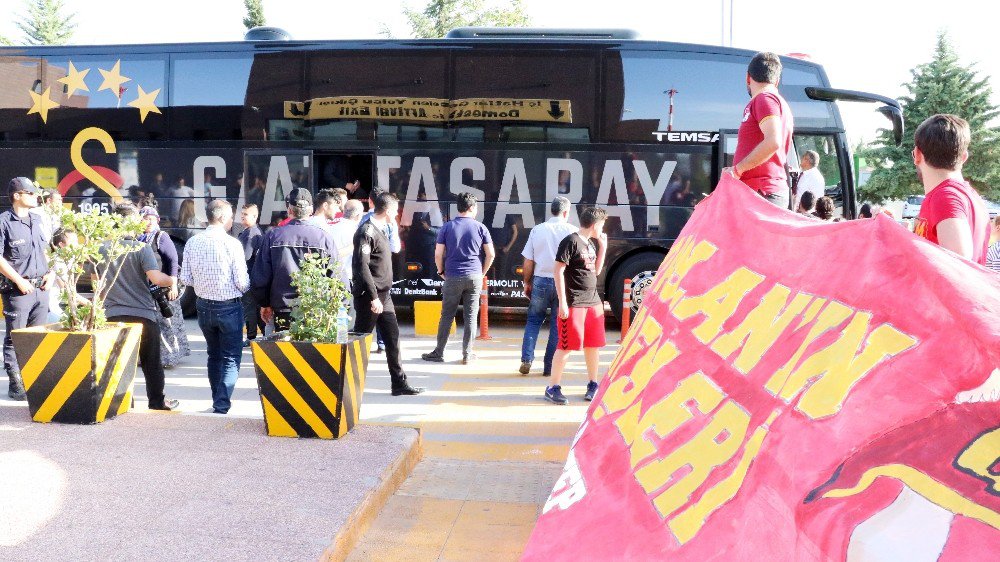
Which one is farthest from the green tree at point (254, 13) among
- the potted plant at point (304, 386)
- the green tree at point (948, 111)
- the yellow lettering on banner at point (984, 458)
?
the yellow lettering on banner at point (984, 458)

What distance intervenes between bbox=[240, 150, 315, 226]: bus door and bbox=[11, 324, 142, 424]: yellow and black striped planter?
7129mm

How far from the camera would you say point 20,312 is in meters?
7.73

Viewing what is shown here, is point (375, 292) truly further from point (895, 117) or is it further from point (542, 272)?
point (895, 117)

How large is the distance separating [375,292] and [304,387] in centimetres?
227

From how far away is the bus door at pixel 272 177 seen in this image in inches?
511

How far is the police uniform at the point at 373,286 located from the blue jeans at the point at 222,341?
3.80 ft

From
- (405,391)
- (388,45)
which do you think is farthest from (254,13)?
(405,391)

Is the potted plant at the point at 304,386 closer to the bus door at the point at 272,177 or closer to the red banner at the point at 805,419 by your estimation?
the red banner at the point at 805,419

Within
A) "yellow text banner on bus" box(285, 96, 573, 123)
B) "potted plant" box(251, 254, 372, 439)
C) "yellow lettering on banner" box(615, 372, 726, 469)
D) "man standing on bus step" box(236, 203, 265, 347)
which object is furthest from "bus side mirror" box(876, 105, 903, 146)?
"yellow lettering on banner" box(615, 372, 726, 469)

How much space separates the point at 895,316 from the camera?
7.89 feet

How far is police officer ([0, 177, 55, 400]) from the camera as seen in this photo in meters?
7.70

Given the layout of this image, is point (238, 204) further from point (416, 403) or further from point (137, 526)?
point (137, 526)

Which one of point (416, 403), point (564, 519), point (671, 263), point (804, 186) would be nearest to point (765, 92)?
point (671, 263)

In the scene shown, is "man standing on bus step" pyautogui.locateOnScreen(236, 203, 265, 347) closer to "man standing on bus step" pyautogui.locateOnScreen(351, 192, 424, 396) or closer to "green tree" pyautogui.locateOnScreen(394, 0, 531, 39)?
"man standing on bus step" pyautogui.locateOnScreen(351, 192, 424, 396)
